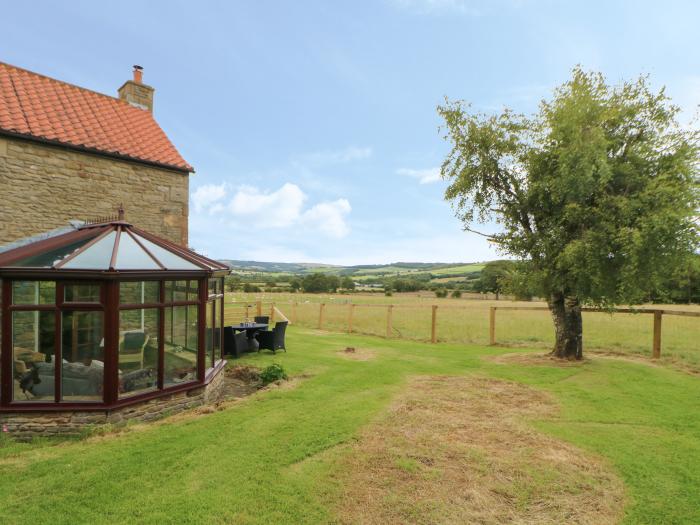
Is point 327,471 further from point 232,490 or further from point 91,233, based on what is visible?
point 91,233

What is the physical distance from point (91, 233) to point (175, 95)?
398 inches

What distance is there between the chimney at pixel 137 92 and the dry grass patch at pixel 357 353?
9.89m

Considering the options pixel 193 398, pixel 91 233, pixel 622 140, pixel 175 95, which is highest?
pixel 175 95

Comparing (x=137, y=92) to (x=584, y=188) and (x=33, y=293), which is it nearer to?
(x=33, y=293)

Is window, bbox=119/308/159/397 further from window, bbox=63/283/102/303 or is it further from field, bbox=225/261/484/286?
field, bbox=225/261/484/286

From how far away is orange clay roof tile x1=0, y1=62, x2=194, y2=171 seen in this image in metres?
8.76

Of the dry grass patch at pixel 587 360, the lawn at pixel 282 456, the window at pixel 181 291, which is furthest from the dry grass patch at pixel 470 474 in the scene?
the dry grass patch at pixel 587 360

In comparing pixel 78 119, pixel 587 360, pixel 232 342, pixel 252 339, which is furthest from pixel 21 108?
pixel 587 360

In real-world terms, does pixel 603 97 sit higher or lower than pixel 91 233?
higher

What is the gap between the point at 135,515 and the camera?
12.3ft

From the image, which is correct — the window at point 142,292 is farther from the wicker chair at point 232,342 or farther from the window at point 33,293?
the wicker chair at point 232,342

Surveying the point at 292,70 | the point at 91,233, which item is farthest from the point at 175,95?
the point at 91,233

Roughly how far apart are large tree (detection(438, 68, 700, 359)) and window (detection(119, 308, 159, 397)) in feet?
29.9

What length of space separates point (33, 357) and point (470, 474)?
6.61 meters
